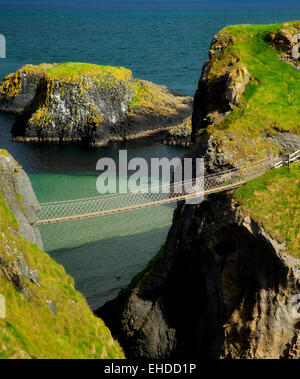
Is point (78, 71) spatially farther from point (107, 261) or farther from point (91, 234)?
point (107, 261)

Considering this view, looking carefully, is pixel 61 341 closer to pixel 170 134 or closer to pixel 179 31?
pixel 170 134

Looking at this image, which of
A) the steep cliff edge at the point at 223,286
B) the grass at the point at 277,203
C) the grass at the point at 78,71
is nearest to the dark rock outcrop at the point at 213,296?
the steep cliff edge at the point at 223,286

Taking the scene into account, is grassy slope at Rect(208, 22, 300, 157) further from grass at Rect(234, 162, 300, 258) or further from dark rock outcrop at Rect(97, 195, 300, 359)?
Result: dark rock outcrop at Rect(97, 195, 300, 359)

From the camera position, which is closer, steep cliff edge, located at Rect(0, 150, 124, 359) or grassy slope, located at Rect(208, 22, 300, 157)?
steep cliff edge, located at Rect(0, 150, 124, 359)

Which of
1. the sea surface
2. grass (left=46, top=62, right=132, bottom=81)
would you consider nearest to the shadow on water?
the sea surface

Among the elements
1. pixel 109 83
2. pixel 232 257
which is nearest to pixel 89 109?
pixel 109 83

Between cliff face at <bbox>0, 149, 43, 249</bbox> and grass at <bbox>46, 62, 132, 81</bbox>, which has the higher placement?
grass at <bbox>46, 62, 132, 81</bbox>

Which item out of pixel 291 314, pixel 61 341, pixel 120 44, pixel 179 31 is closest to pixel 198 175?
pixel 291 314
